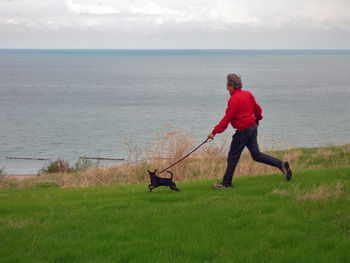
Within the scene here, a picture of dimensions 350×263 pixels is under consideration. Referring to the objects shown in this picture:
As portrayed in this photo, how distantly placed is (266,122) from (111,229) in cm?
4102

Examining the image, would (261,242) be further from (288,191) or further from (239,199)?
(288,191)

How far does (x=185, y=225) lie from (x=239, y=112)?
2737 millimetres

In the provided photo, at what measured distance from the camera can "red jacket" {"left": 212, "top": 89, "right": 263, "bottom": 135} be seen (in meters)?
7.58

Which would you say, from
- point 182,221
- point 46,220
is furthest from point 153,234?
point 46,220

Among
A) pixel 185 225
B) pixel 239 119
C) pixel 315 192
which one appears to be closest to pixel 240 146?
pixel 239 119

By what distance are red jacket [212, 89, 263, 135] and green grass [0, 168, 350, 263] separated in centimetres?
125

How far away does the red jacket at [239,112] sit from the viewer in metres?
7.58

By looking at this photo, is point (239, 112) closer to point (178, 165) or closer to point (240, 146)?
point (240, 146)

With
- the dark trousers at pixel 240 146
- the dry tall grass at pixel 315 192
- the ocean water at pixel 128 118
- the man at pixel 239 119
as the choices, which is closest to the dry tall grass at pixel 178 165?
the dark trousers at pixel 240 146

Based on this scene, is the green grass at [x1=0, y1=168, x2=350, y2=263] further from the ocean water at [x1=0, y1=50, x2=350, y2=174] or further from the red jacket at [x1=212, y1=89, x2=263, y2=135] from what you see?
the ocean water at [x1=0, y1=50, x2=350, y2=174]

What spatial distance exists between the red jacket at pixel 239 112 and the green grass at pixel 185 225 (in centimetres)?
125

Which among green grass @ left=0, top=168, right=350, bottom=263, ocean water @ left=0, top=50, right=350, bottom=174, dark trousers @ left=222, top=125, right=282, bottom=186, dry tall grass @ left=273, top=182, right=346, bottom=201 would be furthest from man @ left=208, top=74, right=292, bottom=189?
ocean water @ left=0, top=50, right=350, bottom=174

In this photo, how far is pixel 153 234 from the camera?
5488mm

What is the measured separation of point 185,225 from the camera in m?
5.79
